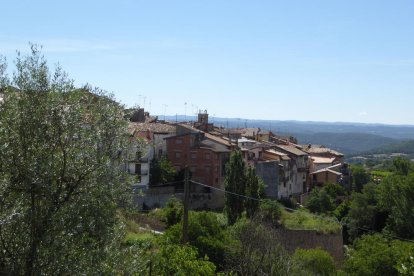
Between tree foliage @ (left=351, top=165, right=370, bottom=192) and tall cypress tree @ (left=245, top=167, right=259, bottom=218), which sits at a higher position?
tall cypress tree @ (left=245, top=167, right=259, bottom=218)

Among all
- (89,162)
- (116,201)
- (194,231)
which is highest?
Answer: (89,162)

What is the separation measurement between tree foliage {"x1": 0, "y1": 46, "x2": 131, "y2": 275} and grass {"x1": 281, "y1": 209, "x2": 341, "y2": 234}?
33.2 metres

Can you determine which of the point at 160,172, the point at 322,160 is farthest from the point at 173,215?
the point at 322,160


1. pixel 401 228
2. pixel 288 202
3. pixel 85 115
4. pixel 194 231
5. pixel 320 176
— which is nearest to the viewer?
pixel 85 115

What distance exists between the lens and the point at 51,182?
9.37 m

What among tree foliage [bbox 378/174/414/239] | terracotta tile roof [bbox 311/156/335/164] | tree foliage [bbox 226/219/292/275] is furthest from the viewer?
terracotta tile roof [bbox 311/156/335/164]

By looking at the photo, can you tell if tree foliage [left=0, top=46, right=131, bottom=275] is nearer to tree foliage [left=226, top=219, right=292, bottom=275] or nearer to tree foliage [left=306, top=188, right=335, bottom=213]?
tree foliage [left=226, top=219, right=292, bottom=275]

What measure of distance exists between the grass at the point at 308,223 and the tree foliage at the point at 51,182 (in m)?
33.2

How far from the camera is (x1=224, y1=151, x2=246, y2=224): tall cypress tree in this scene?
40.7 meters

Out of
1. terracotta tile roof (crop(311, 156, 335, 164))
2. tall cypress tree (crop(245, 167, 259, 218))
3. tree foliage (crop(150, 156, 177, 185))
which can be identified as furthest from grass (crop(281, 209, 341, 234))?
terracotta tile roof (crop(311, 156, 335, 164))

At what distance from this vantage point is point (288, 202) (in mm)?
61719

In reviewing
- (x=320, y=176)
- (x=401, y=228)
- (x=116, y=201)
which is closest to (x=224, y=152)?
(x=401, y=228)

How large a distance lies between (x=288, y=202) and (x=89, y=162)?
176ft

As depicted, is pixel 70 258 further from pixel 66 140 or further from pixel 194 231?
pixel 194 231
